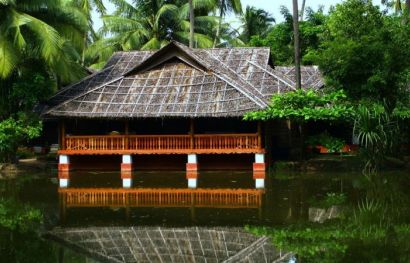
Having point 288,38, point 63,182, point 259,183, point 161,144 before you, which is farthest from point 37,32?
point 288,38

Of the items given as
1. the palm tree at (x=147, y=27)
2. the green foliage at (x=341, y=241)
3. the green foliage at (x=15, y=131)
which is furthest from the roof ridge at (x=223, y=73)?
the green foliage at (x=341, y=241)

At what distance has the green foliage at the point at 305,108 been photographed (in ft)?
59.8

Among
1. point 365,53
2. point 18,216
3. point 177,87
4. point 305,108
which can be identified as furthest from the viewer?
point 177,87

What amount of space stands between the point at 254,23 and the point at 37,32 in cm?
2045

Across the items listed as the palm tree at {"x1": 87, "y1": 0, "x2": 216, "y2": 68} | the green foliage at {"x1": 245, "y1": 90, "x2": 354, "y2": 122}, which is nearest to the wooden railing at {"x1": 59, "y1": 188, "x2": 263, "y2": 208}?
the green foliage at {"x1": 245, "y1": 90, "x2": 354, "y2": 122}

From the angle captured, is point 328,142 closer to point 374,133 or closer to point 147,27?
point 374,133

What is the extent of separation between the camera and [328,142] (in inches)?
765

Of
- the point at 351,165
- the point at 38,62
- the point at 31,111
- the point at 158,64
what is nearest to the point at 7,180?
the point at 31,111

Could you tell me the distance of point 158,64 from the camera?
21.6 metres

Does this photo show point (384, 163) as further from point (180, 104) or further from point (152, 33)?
point (152, 33)

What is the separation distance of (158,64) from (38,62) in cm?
468

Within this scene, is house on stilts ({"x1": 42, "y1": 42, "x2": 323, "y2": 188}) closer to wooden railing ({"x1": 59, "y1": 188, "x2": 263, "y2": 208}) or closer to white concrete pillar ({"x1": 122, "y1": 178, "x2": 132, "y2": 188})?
white concrete pillar ({"x1": 122, "y1": 178, "x2": 132, "y2": 188})

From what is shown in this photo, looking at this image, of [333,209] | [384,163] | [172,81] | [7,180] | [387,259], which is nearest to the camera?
[387,259]

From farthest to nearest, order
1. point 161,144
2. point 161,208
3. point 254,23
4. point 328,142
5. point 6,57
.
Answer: point 254,23, point 161,144, point 328,142, point 6,57, point 161,208
